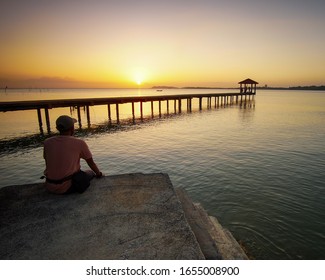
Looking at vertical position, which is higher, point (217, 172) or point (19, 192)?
point (19, 192)

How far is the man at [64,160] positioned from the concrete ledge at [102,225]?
0.66ft

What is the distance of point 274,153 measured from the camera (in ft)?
42.4

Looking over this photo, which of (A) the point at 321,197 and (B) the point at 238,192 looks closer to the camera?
(A) the point at 321,197

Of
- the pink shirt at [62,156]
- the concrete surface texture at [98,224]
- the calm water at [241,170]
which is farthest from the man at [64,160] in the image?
the calm water at [241,170]

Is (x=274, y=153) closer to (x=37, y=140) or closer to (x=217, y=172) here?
(x=217, y=172)

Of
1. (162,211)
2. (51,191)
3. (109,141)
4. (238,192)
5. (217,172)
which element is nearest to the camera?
(162,211)

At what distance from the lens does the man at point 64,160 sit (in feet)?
12.6

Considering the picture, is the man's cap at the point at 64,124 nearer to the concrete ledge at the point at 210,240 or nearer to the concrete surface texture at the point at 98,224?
the concrete surface texture at the point at 98,224

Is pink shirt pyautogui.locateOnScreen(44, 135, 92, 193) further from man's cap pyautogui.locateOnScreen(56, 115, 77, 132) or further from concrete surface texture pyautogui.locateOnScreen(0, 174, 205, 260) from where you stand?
concrete surface texture pyautogui.locateOnScreen(0, 174, 205, 260)

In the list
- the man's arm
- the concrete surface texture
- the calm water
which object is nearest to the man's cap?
the man's arm

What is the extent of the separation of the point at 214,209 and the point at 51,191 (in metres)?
4.88

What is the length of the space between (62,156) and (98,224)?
1.36 metres

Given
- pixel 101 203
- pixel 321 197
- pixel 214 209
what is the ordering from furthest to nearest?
pixel 321 197, pixel 214 209, pixel 101 203

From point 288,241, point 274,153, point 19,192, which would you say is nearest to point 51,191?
point 19,192
